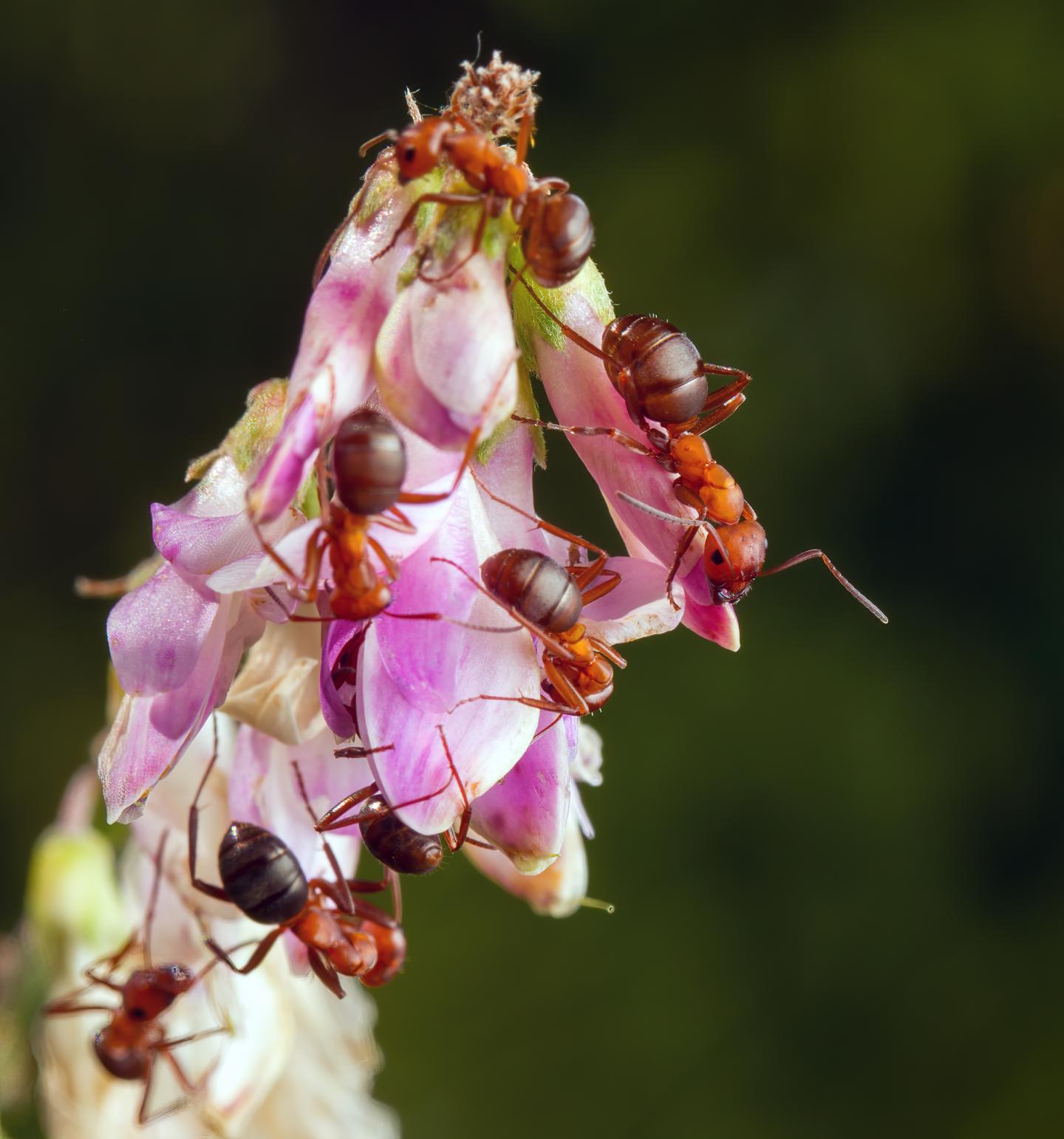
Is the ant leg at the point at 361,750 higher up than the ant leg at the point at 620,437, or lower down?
lower down

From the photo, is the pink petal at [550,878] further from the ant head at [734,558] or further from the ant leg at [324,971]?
the ant head at [734,558]

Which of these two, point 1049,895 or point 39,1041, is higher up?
point 39,1041

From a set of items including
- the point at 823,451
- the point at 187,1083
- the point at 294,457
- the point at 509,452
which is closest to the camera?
the point at 294,457

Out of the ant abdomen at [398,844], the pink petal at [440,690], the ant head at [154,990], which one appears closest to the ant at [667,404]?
the pink petal at [440,690]

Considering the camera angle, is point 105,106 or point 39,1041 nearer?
point 39,1041

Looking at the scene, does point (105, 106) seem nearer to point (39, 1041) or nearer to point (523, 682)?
point (39, 1041)

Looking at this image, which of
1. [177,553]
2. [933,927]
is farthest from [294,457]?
[933,927]
